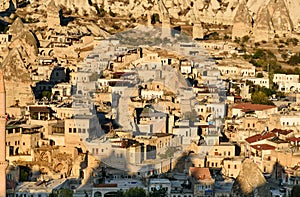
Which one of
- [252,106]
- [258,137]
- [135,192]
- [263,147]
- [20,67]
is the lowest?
[135,192]

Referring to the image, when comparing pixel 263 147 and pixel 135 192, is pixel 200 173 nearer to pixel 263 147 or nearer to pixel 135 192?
pixel 135 192

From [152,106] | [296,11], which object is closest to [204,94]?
[152,106]

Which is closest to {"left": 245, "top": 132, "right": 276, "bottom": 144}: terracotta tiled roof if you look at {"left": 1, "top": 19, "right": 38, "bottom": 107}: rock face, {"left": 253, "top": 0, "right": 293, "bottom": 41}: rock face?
{"left": 1, "top": 19, "right": 38, "bottom": 107}: rock face

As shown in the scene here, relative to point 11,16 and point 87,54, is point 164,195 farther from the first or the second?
point 11,16

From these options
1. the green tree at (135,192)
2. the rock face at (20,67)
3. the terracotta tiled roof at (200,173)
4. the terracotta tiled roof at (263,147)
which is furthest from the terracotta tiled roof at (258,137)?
the rock face at (20,67)

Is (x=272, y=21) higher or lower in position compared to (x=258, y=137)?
higher

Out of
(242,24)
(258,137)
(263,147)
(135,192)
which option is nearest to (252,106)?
(258,137)
